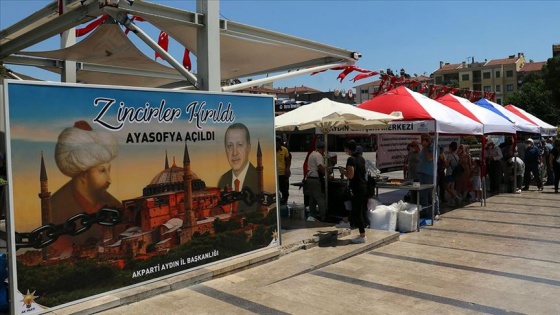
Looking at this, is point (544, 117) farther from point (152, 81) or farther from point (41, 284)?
point (41, 284)

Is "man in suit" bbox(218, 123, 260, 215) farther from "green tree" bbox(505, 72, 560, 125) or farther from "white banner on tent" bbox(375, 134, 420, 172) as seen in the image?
"green tree" bbox(505, 72, 560, 125)

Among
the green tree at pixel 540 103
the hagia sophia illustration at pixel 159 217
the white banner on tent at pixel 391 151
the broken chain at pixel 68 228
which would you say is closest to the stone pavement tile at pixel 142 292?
the hagia sophia illustration at pixel 159 217

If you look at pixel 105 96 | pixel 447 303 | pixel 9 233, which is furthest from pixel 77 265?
pixel 447 303

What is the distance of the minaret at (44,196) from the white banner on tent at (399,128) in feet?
20.8

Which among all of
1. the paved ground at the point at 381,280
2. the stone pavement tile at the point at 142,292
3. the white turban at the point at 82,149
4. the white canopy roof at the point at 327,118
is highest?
the white canopy roof at the point at 327,118

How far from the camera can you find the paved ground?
4.98m

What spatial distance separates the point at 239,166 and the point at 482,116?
858 centimetres

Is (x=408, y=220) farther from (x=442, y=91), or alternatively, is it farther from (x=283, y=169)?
(x=442, y=91)

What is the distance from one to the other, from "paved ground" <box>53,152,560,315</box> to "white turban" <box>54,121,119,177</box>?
4.87 feet

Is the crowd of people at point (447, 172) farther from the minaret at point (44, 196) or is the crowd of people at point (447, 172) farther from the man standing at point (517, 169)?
the minaret at point (44, 196)

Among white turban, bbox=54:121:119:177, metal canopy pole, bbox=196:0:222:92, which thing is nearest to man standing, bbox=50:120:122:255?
white turban, bbox=54:121:119:177

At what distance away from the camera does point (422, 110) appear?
991 cm

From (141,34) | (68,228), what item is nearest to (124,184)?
(68,228)

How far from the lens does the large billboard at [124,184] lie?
4.35 m
